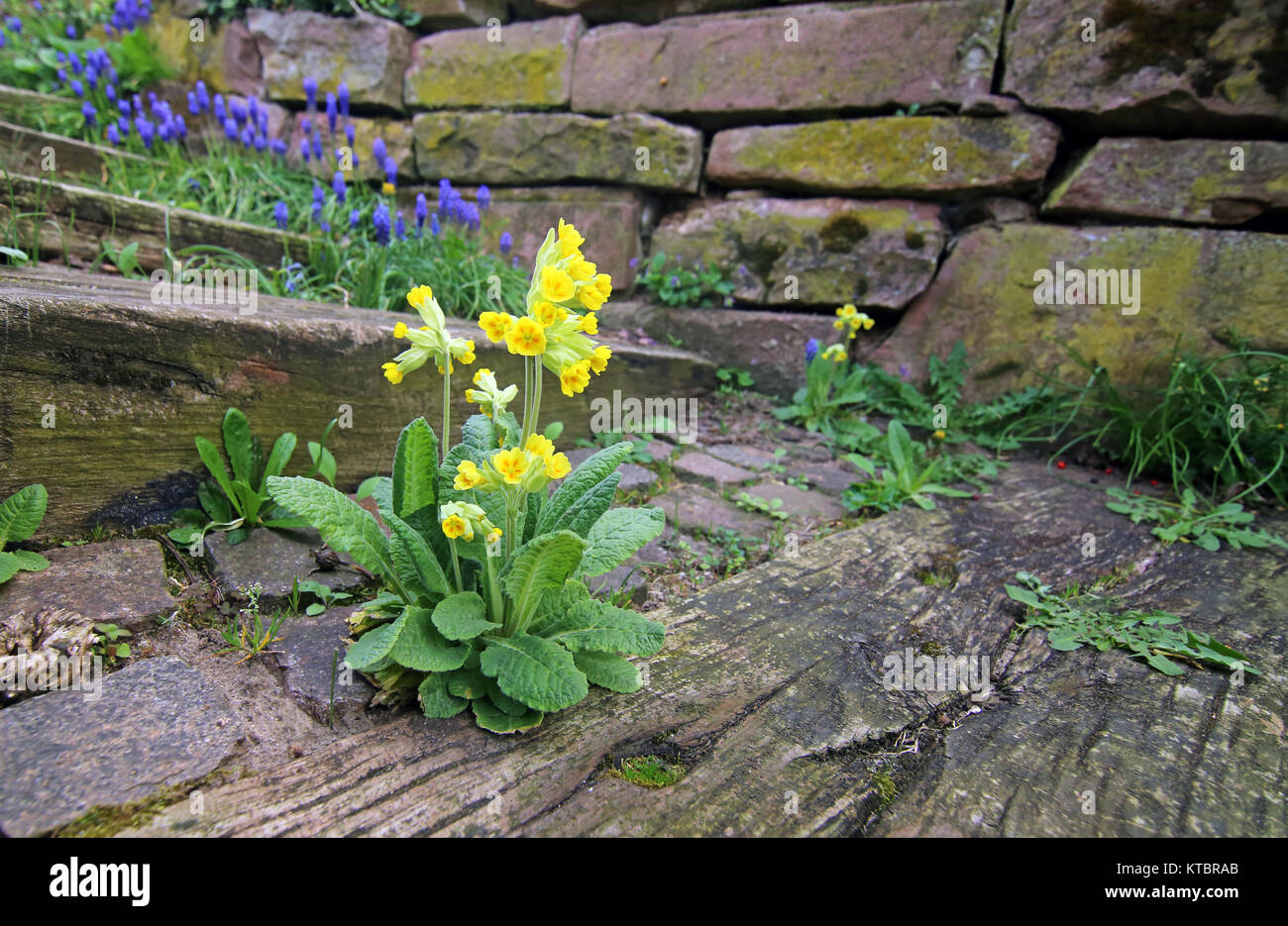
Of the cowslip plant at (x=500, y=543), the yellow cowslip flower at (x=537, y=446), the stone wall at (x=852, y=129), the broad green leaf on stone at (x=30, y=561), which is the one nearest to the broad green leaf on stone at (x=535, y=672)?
the cowslip plant at (x=500, y=543)

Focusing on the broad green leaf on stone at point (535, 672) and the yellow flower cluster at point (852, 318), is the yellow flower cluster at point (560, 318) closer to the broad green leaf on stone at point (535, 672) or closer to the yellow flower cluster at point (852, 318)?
the broad green leaf on stone at point (535, 672)

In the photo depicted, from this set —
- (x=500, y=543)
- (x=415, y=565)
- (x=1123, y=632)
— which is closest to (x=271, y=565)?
(x=415, y=565)

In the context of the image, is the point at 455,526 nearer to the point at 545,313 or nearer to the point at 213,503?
the point at 545,313

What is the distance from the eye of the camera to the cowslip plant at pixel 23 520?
1.37 meters

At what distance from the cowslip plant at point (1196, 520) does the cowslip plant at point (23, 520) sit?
122 inches

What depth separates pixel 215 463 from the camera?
1.65m

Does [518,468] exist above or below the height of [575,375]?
below

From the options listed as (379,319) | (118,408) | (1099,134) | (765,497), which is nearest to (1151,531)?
(765,497)

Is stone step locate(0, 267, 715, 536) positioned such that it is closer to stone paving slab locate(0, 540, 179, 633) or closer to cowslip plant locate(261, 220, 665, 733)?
stone paving slab locate(0, 540, 179, 633)

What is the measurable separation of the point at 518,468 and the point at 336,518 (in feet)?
1.33

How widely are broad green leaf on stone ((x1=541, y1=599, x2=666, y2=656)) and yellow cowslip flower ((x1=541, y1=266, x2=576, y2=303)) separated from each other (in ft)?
1.85

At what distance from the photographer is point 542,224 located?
399 cm

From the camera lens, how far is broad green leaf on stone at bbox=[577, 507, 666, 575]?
1286 mm

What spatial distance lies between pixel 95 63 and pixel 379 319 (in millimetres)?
3177
